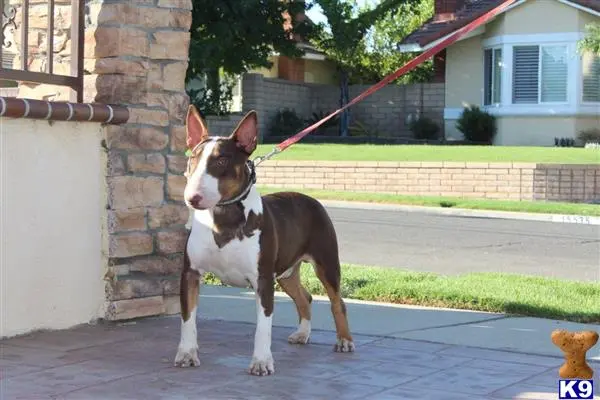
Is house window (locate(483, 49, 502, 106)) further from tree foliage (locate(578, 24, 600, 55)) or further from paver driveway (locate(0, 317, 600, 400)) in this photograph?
paver driveway (locate(0, 317, 600, 400))

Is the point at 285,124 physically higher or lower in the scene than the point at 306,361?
higher

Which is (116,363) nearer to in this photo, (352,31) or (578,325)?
(578,325)

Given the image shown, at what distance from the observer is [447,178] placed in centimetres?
2114

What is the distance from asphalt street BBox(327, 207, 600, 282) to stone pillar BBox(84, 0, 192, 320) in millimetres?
4579

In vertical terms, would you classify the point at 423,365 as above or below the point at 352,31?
below

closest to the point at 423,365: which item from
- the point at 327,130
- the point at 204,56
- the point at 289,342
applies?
the point at 289,342

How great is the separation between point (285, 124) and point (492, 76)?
6.44 m

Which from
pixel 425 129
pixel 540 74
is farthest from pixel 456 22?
pixel 425 129

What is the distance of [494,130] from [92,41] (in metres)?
23.4

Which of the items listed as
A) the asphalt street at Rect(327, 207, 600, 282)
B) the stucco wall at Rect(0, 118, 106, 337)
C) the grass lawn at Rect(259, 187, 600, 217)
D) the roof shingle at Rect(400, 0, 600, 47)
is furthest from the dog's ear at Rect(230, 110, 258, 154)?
the roof shingle at Rect(400, 0, 600, 47)

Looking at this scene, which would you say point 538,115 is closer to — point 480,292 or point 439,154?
point 439,154

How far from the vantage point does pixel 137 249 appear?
25.6 feet

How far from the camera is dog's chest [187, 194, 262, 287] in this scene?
611 centimetres

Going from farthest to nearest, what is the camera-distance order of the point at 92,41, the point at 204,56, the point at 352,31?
the point at 352,31 → the point at 204,56 → the point at 92,41
